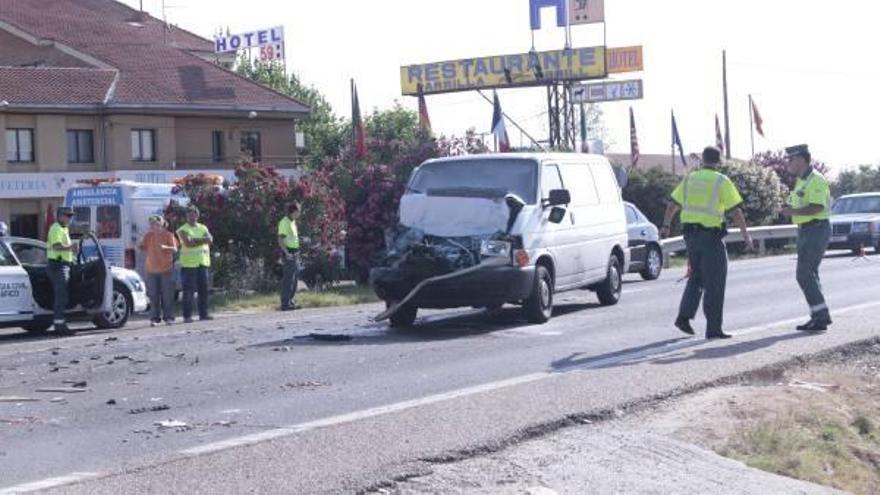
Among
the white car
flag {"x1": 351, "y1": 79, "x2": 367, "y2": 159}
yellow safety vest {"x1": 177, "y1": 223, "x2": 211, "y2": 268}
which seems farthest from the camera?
flag {"x1": 351, "y1": 79, "x2": 367, "y2": 159}

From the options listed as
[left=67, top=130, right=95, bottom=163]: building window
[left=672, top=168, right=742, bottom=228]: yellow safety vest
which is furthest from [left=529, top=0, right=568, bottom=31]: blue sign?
[left=672, top=168, right=742, bottom=228]: yellow safety vest

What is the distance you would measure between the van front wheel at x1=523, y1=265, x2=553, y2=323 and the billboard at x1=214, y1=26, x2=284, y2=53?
62989mm

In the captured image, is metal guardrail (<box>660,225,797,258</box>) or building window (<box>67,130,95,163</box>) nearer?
metal guardrail (<box>660,225,797,258</box>)

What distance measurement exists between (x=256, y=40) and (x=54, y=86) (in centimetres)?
3017

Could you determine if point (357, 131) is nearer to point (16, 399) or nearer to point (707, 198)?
point (707, 198)

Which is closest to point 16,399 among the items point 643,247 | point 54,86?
point 643,247

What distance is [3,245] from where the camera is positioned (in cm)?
1711

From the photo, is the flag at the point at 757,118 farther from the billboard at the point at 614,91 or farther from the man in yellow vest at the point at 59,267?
the man in yellow vest at the point at 59,267

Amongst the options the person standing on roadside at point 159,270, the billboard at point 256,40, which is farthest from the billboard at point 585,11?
the person standing on roadside at point 159,270

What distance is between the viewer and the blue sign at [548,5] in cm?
5041

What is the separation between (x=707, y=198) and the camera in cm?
1266

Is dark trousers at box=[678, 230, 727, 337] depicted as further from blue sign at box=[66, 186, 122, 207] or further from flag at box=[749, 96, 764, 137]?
flag at box=[749, 96, 764, 137]

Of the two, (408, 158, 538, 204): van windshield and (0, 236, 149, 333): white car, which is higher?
(408, 158, 538, 204): van windshield

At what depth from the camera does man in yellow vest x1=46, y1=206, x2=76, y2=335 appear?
668 inches
